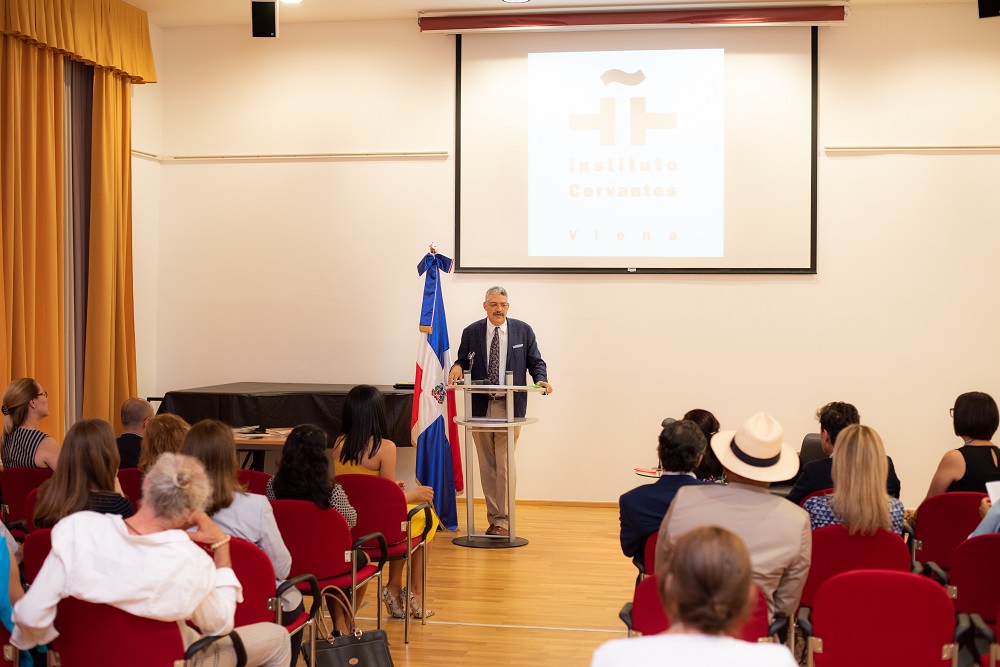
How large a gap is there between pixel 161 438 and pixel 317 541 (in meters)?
0.92

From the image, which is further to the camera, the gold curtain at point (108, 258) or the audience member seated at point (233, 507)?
the gold curtain at point (108, 258)

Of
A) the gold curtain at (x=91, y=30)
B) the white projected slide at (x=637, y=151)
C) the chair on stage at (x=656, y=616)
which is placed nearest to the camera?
the chair on stage at (x=656, y=616)

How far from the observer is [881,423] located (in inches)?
311

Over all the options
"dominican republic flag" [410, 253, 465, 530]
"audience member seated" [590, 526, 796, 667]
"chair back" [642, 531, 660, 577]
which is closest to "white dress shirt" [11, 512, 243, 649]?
"audience member seated" [590, 526, 796, 667]

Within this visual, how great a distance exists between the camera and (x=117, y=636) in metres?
2.63

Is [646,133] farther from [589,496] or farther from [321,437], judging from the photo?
[321,437]

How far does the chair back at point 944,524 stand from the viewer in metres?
4.04

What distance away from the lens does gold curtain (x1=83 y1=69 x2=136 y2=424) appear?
24.8 feet

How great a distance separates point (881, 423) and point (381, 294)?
4337 millimetres

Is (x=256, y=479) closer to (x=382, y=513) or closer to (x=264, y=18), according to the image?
(x=382, y=513)

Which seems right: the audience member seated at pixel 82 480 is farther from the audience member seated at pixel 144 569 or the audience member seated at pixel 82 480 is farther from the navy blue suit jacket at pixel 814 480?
the navy blue suit jacket at pixel 814 480

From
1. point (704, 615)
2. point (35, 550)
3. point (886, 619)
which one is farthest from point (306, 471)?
point (704, 615)

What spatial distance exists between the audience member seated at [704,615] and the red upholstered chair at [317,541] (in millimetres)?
2258

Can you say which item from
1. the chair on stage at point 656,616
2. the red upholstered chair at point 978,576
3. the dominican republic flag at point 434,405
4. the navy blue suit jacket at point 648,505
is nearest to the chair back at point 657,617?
the chair on stage at point 656,616
